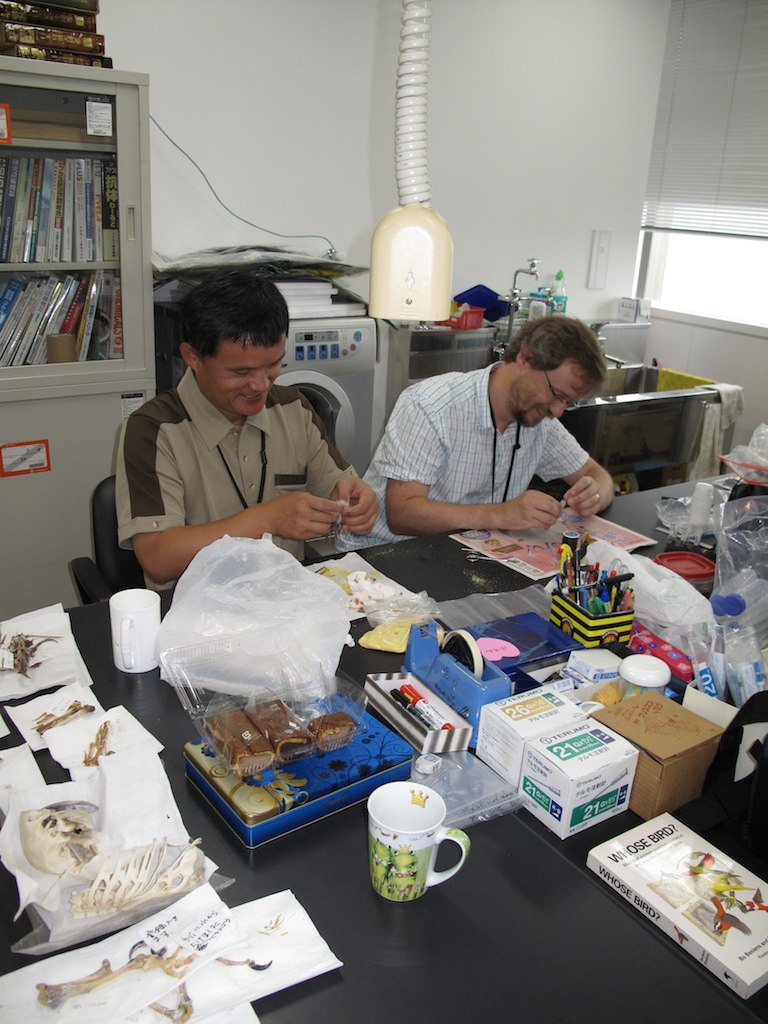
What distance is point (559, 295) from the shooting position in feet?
13.1

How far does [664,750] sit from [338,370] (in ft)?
7.77

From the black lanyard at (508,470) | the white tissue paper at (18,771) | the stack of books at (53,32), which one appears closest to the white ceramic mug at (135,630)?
the white tissue paper at (18,771)

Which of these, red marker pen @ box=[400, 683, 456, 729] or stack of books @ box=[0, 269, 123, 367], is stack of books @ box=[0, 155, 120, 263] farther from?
red marker pen @ box=[400, 683, 456, 729]

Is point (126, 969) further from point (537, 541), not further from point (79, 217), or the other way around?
point (79, 217)

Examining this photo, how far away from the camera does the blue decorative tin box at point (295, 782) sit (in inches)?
36.1

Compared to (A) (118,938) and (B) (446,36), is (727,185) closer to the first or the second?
(B) (446,36)

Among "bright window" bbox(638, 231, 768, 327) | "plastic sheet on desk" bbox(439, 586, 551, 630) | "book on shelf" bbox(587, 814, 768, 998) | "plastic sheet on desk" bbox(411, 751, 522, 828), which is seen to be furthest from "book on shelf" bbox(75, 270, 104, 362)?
"bright window" bbox(638, 231, 768, 327)

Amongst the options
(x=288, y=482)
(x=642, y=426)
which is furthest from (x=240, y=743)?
(x=642, y=426)

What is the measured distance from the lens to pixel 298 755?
3.24ft

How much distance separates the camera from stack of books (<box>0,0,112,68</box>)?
7.22 feet

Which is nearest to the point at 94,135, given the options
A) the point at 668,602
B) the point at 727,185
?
the point at 668,602

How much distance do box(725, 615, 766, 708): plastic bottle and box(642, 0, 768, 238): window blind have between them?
328cm

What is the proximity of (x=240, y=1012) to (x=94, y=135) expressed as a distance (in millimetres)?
2473

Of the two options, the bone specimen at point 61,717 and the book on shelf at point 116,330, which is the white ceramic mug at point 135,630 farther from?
the book on shelf at point 116,330
